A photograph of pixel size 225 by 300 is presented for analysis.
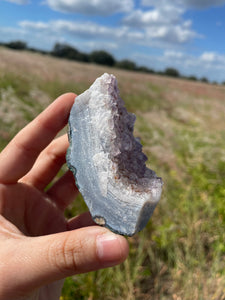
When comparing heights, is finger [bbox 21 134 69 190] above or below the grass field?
above

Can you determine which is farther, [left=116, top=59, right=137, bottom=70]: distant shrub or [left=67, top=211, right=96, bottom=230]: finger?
[left=116, top=59, right=137, bottom=70]: distant shrub

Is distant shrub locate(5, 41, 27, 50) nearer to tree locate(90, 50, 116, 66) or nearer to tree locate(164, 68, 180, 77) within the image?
tree locate(90, 50, 116, 66)

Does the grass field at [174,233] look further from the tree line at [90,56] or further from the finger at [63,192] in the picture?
the tree line at [90,56]

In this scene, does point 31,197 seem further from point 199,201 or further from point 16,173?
point 199,201

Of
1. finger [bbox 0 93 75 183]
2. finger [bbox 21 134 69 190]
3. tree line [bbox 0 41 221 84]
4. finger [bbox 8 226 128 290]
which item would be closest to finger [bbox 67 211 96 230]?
finger [bbox 21 134 69 190]

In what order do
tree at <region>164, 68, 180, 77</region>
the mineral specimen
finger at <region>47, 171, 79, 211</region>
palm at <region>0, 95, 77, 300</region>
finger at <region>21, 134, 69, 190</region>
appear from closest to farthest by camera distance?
1. the mineral specimen
2. palm at <region>0, 95, 77, 300</region>
3. finger at <region>21, 134, 69, 190</region>
4. finger at <region>47, 171, 79, 211</region>
5. tree at <region>164, 68, 180, 77</region>

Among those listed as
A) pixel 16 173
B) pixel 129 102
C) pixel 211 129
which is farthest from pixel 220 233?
pixel 129 102

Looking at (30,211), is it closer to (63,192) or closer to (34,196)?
(34,196)

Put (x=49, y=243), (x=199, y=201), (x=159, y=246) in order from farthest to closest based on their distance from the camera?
(x=199, y=201)
(x=159, y=246)
(x=49, y=243)
